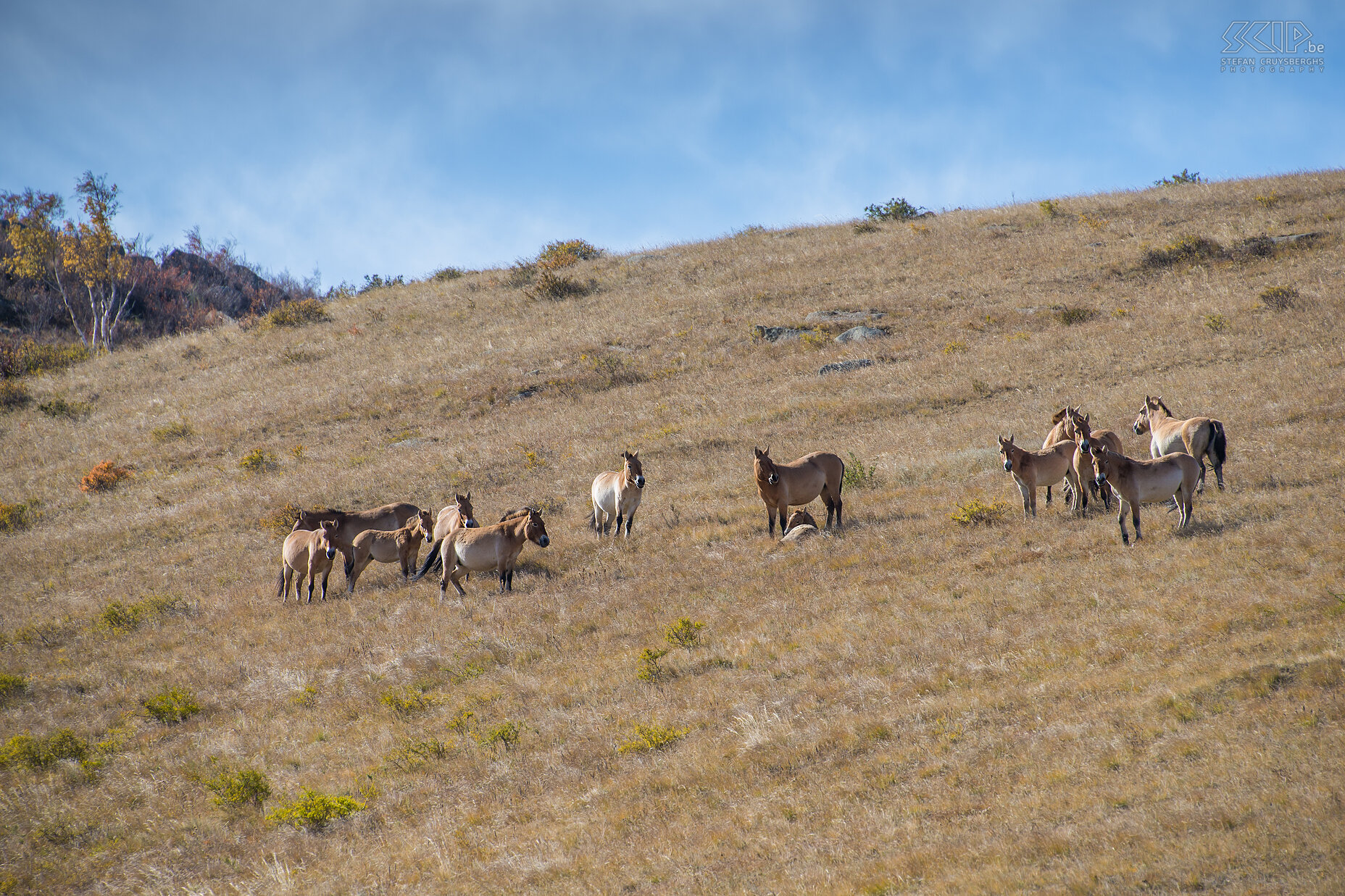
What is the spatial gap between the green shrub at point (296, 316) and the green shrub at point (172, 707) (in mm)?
37951

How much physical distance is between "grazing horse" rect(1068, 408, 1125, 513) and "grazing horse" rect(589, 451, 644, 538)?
27.8 ft

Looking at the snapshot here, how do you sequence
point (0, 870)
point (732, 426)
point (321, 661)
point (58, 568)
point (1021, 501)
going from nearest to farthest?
point (0, 870) < point (321, 661) < point (1021, 501) < point (58, 568) < point (732, 426)

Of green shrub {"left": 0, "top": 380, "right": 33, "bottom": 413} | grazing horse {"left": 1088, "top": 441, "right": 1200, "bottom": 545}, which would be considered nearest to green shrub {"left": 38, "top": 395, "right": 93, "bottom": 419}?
green shrub {"left": 0, "top": 380, "right": 33, "bottom": 413}

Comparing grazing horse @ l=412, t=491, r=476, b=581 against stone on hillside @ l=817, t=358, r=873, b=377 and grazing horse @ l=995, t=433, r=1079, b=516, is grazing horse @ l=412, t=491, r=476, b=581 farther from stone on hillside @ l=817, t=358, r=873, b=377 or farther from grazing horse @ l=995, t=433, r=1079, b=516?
stone on hillside @ l=817, t=358, r=873, b=377

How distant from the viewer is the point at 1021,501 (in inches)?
667

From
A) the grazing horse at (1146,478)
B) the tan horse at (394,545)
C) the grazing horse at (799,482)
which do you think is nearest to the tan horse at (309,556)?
the tan horse at (394,545)

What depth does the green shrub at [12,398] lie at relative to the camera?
132ft

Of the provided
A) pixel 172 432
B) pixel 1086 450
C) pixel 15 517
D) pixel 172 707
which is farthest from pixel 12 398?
pixel 1086 450

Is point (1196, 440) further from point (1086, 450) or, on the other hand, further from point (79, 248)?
point (79, 248)

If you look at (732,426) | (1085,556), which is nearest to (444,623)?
(1085,556)

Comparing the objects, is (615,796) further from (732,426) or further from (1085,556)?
(732,426)

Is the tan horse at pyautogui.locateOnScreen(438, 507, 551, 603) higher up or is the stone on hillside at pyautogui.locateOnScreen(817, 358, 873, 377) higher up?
the stone on hillside at pyautogui.locateOnScreen(817, 358, 873, 377)

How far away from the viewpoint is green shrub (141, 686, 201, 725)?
13.1 meters

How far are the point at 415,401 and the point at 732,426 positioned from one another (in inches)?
559
